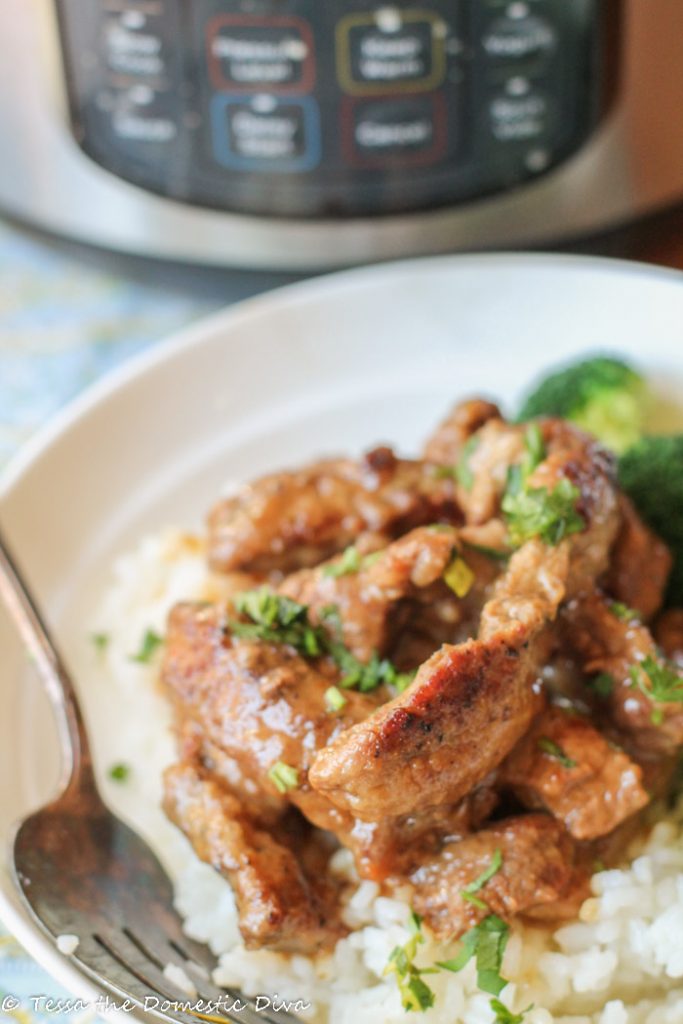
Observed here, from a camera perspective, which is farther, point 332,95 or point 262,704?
Answer: point 332,95

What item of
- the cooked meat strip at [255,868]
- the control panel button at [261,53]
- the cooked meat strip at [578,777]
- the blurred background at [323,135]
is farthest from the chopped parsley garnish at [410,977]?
the control panel button at [261,53]

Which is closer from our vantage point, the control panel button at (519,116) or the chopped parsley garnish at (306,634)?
the chopped parsley garnish at (306,634)

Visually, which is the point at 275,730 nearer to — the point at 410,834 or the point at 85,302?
the point at 410,834

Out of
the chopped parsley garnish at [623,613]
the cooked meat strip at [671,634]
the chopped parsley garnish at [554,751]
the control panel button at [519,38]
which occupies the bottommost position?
the cooked meat strip at [671,634]

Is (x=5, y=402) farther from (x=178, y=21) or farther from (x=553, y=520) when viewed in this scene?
(x=553, y=520)

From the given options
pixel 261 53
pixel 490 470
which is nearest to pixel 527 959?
pixel 490 470

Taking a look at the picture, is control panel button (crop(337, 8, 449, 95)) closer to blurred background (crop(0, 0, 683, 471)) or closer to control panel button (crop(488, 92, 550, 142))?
blurred background (crop(0, 0, 683, 471))

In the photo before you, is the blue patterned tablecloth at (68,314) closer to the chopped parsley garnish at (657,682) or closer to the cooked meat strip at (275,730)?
the cooked meat strip at (275,730)
